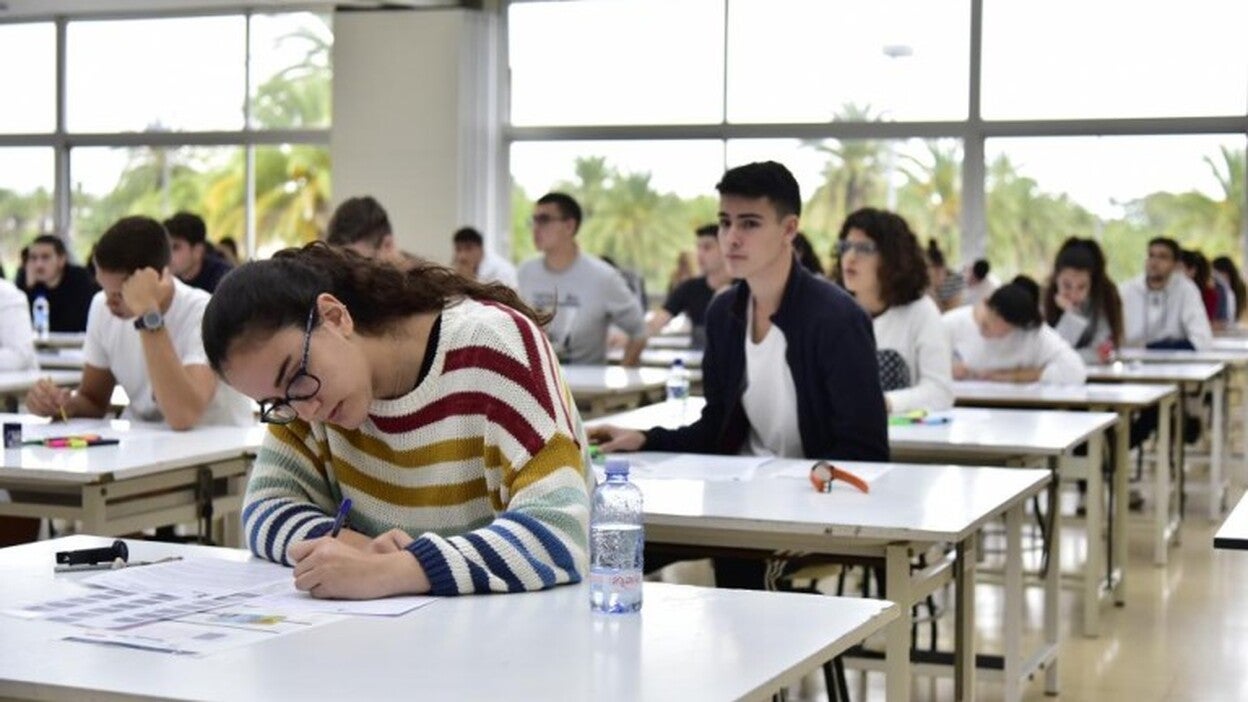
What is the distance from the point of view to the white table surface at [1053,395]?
251 inches

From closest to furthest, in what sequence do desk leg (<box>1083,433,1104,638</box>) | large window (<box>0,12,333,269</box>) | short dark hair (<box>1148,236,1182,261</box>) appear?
desk leg (<box>1083,433,1104,638</box>), short dark hair (<box>1148,236,1182,261</box>), large window (<box>0,12,333,269</box>)

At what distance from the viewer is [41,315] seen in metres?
10.4

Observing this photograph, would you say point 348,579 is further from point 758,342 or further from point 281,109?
point 281,109

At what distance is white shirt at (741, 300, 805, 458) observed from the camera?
430 cm

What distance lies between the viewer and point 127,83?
14.0 metres

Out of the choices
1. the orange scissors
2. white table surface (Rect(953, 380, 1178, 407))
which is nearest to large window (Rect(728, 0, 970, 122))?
white table surface (Rect(953, 380, 1178, 407))

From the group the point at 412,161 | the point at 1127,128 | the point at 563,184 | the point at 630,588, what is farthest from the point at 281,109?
the point at 630,588

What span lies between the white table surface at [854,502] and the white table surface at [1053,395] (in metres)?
2.39

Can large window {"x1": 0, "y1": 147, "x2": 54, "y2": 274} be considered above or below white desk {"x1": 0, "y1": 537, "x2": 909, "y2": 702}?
above

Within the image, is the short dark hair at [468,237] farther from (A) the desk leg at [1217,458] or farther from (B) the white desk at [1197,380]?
(A) the desk leg at [1217,458]

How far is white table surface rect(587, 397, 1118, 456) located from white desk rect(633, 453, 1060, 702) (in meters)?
0.70

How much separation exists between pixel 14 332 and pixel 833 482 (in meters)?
4.58

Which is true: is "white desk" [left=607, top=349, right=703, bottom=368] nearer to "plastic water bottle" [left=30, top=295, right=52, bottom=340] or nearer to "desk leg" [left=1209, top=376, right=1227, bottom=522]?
"desk leg" [left=1209, top=376, right=1227, bottom=522]

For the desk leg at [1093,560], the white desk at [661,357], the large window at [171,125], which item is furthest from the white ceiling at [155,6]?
the desk leg at [1093,560]
